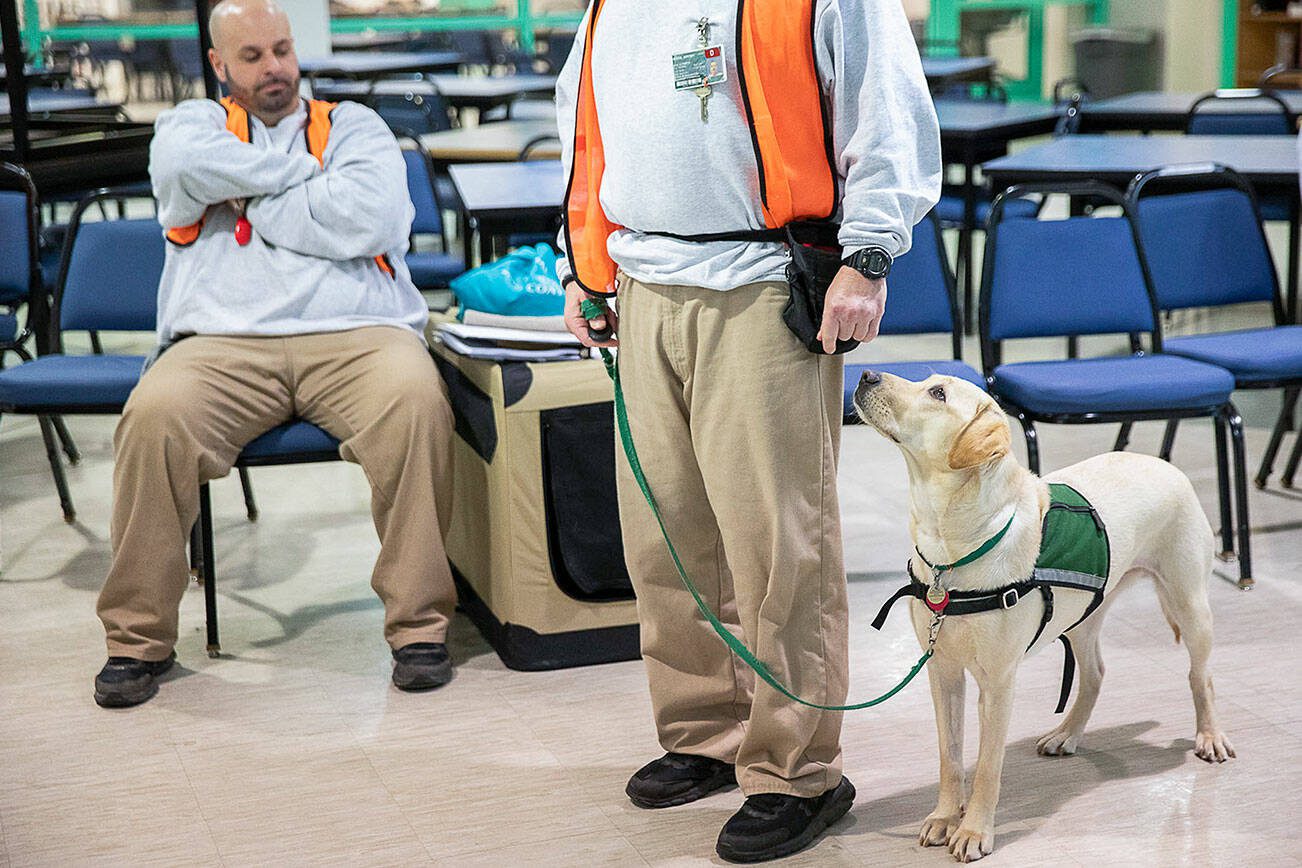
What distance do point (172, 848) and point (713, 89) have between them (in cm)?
147

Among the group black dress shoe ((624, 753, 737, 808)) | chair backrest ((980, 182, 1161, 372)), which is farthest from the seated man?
chair backrest ((980, 182, 1161, 372))

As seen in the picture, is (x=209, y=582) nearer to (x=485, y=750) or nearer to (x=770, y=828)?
(x=485, y=750)

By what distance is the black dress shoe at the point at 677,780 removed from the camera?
2.45 metres

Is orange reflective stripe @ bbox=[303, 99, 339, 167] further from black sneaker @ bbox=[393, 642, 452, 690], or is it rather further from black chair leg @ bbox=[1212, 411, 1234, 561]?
black chair leg @ bbox=[1212, 411, 1234, 561]

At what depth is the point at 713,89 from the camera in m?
2.06

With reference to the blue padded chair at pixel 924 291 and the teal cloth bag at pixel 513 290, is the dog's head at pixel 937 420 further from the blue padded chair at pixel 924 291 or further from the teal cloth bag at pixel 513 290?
the blue padded chair at pixel 924 291

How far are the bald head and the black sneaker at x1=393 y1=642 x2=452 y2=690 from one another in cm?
124

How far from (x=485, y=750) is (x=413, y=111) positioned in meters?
4.62

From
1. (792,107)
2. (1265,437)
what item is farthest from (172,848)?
(1265,437)

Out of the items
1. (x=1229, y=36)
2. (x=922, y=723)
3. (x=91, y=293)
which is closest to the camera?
(x=922, y=723)

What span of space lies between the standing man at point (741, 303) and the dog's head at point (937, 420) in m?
0.07

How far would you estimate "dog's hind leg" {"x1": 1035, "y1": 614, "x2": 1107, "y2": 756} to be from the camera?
8.41 feet

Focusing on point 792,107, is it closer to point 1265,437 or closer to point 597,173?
point 597,173

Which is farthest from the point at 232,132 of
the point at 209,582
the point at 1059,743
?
the point at 1059,743
